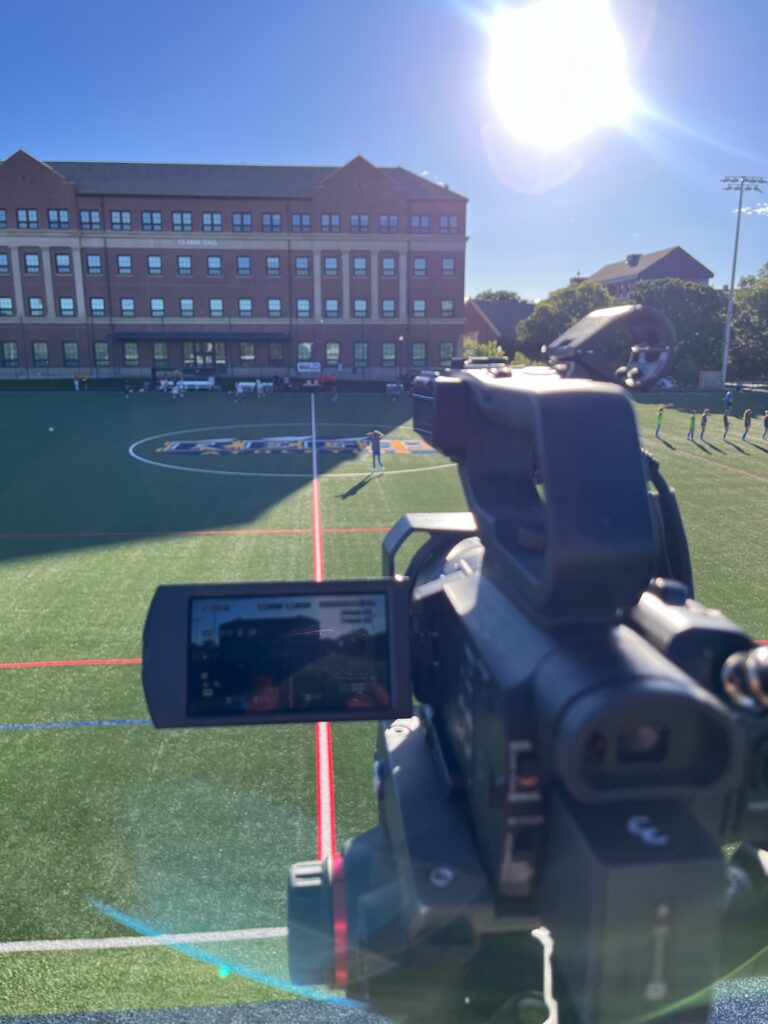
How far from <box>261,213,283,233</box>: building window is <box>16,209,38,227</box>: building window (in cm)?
1751

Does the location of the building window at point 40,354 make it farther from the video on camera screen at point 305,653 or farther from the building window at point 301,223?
the video on camera screen at point 305,653

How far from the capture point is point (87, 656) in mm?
10906

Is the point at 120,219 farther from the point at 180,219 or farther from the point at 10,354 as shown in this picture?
the point at 10,354

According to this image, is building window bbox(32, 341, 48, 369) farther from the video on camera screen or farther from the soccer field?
the video on camera screen

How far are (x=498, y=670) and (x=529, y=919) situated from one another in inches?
31.6

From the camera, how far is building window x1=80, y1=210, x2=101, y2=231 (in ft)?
202

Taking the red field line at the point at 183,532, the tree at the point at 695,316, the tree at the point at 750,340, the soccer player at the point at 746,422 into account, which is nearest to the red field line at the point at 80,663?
the red field line at the point at 183,532

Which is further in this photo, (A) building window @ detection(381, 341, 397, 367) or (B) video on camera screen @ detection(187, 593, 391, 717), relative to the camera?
(A) building window @ detection(381, 341, 397, 367)

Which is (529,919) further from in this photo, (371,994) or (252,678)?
(252,678)

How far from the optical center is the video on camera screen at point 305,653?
9.21ft

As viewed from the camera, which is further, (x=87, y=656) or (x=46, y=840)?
(x=87, y=656)

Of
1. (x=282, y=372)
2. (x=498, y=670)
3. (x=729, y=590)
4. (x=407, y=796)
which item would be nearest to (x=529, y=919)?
(x=407, y=796)

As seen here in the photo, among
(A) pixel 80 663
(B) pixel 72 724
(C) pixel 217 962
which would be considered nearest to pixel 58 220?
(A) pixel 80 663

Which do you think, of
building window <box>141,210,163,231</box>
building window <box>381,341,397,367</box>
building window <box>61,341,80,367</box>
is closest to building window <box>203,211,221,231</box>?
building window <box>141,210,163,231</box>
